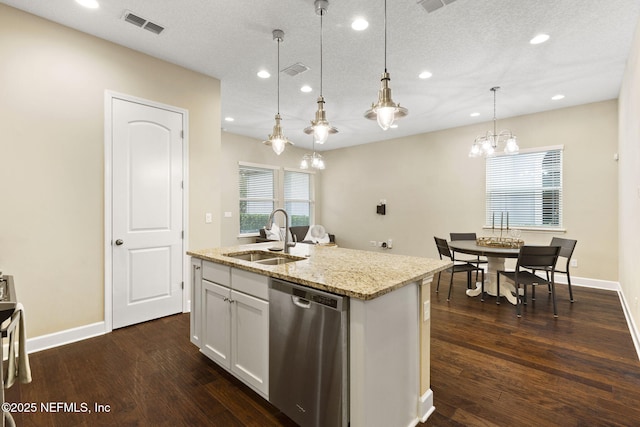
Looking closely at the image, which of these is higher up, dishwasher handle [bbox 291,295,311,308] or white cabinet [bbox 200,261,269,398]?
dishwasher handle [bbox 291,295,311,308]

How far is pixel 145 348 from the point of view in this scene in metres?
2.78

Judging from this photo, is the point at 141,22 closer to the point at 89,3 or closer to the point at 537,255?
the point at 89,3

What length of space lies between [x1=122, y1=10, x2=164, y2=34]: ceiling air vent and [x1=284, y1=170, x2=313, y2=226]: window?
16.0ft

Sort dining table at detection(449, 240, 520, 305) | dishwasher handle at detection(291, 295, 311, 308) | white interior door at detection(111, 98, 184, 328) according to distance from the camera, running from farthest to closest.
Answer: dining table at detection(449, 240, 520, 305) → white interior door at detection(111, 98, 184, 328) → dishwasher handle at detection(291, 295, 311, 308)

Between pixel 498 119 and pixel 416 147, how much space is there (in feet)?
5.30

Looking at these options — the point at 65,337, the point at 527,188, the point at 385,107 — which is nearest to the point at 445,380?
the point at 385,107

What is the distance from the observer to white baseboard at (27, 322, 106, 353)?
2.72 m

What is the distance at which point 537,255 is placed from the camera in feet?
11.5

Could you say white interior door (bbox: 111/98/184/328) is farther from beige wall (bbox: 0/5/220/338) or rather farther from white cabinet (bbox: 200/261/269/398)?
white cabinet (bbox: 200/261/269/398)

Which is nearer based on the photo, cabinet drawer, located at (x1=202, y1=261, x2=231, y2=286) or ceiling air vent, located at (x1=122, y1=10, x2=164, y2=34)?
cabinet drawer, located at (x1=202, y1=261, x2=231, y2=286)

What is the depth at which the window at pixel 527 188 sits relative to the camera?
5.14 meters

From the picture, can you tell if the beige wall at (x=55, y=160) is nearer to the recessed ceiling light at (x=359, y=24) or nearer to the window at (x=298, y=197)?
the recessed ceiling light at (x=359, y=24)

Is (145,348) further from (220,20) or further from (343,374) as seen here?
(220,20)

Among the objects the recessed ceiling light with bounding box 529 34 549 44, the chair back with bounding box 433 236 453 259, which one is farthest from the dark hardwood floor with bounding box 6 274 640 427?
the recessed ceiling light with bounding box 529 34 549 44
